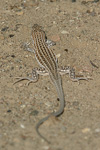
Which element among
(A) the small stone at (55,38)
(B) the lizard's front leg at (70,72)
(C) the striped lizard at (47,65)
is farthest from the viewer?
(A) the small stone at (55,38)

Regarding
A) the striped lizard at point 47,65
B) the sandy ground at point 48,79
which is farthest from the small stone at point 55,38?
the striped lizard at point 47,65

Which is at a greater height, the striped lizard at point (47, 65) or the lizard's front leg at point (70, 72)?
the striped lizard at point (47, 65)

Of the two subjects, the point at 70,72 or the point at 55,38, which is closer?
the point at 70,72

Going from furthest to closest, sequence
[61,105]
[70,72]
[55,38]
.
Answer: [55,38] < [70,72] < [61,105]

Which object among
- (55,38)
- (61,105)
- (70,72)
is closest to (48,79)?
(70,72)

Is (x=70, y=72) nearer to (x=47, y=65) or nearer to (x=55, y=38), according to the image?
(x=47, y=65)

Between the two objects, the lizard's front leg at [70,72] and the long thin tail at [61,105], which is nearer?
the long thin tail at [61,105]

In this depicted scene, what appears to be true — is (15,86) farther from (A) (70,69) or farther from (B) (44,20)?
(B) (44,20)

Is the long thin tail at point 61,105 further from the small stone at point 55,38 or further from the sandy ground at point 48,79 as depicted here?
the small stone at point 55,38

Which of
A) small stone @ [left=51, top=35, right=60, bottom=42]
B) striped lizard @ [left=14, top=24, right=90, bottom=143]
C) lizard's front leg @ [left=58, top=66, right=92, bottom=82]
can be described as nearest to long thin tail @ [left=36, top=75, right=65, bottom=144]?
striped lizard @ [left=14, top=24, right=90, bottom=143]
